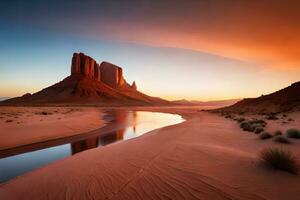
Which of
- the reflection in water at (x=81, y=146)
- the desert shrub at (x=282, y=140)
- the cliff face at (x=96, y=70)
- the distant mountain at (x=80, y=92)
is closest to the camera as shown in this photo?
the desert shrub at (x=282, y=140)

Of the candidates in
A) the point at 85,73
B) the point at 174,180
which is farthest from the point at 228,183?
the point at 85,73

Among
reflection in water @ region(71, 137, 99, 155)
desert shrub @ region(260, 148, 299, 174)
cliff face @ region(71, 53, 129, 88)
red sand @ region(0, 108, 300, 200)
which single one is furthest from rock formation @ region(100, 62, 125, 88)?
desert shrub @ region(260, 148, 299, 174)

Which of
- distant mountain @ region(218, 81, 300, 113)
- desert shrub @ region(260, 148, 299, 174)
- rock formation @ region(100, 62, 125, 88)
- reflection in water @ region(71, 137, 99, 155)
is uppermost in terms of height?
rock formation @ region(100, 62, 125, 88)

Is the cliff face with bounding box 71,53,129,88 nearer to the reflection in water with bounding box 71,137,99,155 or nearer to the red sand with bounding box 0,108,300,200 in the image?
the reflection in water with bounding box 71,137,99,155

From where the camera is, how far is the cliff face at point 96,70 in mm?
151250

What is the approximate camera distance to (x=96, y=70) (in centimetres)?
16538

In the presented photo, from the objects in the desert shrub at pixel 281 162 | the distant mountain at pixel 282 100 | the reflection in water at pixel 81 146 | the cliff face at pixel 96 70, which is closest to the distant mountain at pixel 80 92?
the cliff face at pixel 96 70

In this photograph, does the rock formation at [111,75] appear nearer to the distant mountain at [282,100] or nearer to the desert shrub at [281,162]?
the distant mountain at [282,100]

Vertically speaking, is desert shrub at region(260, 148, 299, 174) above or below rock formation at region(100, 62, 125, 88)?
below

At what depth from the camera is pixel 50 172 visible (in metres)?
7.71

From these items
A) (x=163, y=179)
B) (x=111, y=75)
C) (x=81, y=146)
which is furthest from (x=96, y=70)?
(x=163, y=179)

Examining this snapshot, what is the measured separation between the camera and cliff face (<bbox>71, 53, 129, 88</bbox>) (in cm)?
15125

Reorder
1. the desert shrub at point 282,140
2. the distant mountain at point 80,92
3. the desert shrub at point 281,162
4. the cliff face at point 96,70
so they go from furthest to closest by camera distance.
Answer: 1. the cliff face at point 96,70
2. the distant mountain at point 80,92
3. the desert shrub at point 282,140
4. the desert shrub at point 281,162

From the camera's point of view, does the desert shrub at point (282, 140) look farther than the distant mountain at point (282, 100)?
No
